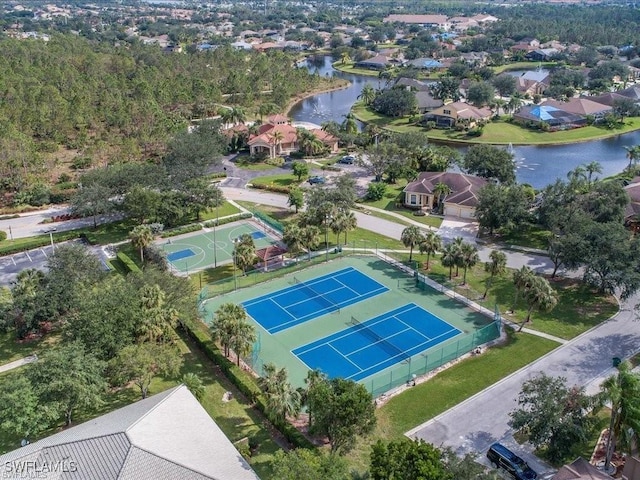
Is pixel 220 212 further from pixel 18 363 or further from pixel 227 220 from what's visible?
pixel 18 363

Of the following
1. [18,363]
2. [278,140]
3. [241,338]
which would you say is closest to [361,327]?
[241,338]

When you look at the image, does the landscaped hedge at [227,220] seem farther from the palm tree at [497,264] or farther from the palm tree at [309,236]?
the palm tree at [497,264]

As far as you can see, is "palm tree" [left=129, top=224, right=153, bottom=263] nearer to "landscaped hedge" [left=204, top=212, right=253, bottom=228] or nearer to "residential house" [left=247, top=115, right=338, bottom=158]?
"landscaped hedge" [left=204, top=212, right=253, bottom=228]

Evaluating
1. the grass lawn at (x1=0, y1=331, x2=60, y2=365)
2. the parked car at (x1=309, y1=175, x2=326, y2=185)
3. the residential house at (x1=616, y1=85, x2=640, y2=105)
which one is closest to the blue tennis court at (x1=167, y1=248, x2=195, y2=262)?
the grass lawn at (x1=0, y1=331, x2=60, y2=365)

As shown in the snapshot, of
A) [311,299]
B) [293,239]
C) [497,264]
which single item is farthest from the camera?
[293,239]

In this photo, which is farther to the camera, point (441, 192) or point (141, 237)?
point (441, 192)

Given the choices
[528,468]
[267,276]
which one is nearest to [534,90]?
[267,276]
